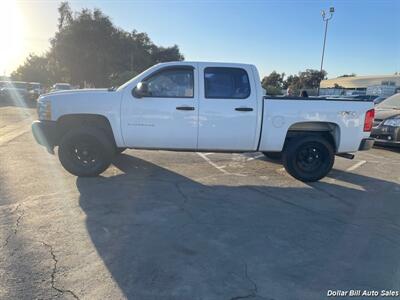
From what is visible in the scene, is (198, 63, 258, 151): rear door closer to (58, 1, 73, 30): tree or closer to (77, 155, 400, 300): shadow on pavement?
(77, 155, 400, 300): shadow on pavement

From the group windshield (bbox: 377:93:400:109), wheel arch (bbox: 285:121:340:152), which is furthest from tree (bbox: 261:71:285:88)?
wheel arch (bbox: 285:121:340:152)

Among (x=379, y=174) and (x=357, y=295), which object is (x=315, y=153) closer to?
(x=379, y=174)

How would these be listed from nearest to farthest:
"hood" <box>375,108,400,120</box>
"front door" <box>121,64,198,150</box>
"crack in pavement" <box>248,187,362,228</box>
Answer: "crack in pavement" <box>248,187,362,228</box> → "front door" <box>121,64,198,150</box> → "hood" <box>375,108,400,120</box>

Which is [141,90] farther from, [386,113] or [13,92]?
[13,92]

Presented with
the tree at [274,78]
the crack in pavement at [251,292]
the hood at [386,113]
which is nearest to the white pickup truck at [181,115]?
the crack in pavement at [251,292]

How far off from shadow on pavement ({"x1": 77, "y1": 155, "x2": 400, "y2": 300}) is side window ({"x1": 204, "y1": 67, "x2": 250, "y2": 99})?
159 centimetres

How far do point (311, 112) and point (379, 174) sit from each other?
2528mm

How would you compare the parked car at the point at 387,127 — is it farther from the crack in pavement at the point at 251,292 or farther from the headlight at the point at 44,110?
the headlight at the point at 44,110

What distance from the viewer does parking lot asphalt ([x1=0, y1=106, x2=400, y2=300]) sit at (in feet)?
10.7

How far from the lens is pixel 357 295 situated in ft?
10.4

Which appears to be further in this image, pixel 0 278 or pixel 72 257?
pixel 72 257

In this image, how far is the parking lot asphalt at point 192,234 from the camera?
10.7 feet

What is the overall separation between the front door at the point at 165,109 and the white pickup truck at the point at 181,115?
17mm

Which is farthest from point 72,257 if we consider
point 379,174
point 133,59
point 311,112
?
point 133,59
